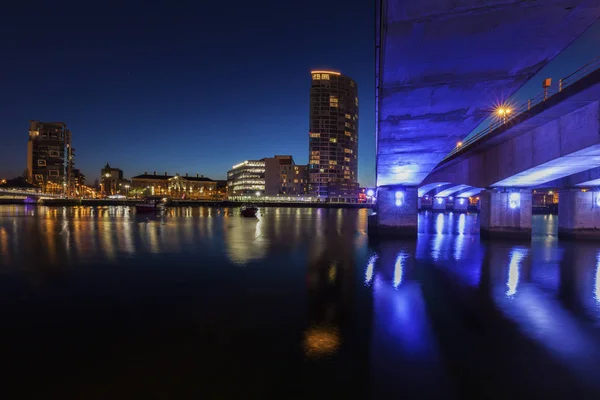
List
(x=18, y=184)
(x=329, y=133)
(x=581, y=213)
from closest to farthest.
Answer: (x=581, y=213), (x=18, y=184), (x=329, y=133)

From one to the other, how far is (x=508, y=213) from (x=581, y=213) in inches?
226

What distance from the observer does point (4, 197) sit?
13325cm

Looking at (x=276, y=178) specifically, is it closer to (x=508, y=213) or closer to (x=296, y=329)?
(x=508, y=213)

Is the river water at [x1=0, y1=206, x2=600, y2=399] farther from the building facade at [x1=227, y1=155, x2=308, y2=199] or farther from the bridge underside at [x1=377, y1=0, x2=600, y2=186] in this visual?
the building facade at [x1=227, y1=155, x2=308, y2=199]

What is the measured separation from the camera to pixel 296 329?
855 centimetres

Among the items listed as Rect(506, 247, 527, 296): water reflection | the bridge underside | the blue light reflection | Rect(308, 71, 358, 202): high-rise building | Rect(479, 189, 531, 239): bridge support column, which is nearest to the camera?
the bridge underside

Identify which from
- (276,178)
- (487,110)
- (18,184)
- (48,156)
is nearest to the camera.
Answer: (487,110)

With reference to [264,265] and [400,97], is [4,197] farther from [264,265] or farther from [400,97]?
[400,97]

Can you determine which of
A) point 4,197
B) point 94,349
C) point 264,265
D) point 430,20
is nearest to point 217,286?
point 264,265

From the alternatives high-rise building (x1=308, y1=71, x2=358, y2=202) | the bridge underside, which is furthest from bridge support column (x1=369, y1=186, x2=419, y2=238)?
high-rise building (x1=308, y1=71, x2=358, y2=202)

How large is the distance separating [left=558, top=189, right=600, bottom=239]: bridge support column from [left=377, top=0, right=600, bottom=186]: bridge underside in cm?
2179

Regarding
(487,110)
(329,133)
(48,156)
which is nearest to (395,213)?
(487,110)

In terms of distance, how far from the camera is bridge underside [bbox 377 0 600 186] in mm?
5797

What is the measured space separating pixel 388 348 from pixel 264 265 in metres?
10.3
